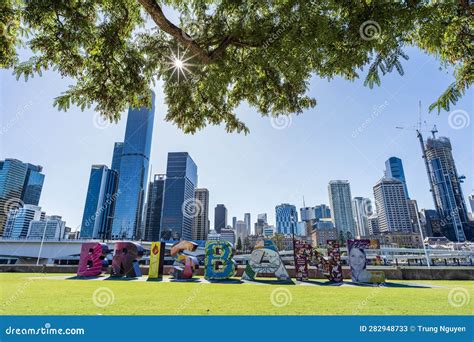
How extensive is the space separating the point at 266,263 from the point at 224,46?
16956 mm

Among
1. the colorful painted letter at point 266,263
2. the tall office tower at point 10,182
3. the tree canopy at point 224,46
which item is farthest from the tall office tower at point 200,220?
the tree canopy at point 224,46

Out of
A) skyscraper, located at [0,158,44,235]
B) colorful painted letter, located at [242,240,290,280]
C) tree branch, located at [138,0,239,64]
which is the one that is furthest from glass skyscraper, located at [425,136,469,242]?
skyscraper, located at [0,158,44,235]

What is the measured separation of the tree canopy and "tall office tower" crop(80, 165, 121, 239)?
15500 cm

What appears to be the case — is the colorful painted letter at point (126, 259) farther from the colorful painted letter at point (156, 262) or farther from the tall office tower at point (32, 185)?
the tall office tower at point (32, 185)

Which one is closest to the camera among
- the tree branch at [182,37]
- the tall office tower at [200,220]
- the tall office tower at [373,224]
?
the tree branch at [182,37]

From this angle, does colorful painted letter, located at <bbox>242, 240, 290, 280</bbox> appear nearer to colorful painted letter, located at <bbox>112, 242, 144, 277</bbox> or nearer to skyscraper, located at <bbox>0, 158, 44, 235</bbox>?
colorful painted letter, located at <bbox>112, 242, 144, 277</bbox>

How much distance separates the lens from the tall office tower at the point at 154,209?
525 ft

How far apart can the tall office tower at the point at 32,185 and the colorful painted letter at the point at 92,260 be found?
88.4 m

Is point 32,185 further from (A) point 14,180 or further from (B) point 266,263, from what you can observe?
(B) point 266,263

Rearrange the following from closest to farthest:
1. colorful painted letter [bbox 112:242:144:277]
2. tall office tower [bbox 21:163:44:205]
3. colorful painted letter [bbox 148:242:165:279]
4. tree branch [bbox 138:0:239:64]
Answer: tree branch [bbox 138:0:239:64]
colorful painted letter [bbox 148:242:165:279]
colorful painted letter [bbox 112:242:144:277]
tall office tower [bbox 21:163:44:205]

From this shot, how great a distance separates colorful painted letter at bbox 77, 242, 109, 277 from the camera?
72.0 ft

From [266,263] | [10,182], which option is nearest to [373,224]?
[266,263]

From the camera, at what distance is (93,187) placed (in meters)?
157
